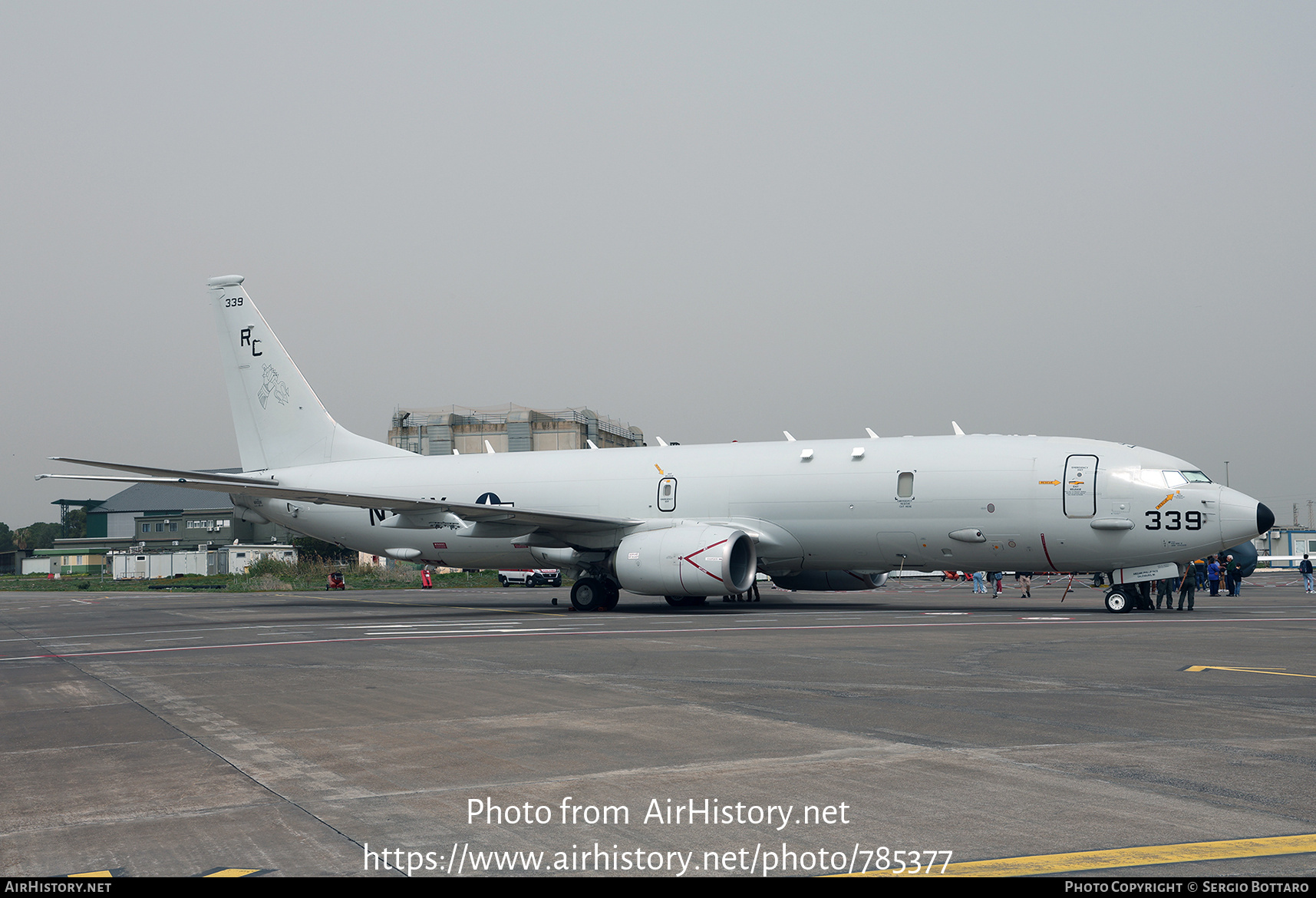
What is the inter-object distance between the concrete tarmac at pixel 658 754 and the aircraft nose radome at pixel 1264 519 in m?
5.58

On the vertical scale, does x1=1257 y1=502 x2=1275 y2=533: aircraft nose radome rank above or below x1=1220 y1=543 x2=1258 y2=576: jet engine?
above

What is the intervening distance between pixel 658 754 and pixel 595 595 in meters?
19.9

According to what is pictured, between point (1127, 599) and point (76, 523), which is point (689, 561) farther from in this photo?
point (76, 523)

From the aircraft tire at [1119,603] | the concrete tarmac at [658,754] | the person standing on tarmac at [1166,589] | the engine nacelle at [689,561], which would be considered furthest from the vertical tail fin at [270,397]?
the person standing on tarmac at [1166,589]

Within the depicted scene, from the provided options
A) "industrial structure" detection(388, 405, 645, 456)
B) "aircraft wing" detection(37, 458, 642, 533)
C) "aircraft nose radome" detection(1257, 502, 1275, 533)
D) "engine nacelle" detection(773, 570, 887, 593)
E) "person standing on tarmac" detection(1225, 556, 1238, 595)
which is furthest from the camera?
"industrial structure" detection(388, 405, 645, 456)

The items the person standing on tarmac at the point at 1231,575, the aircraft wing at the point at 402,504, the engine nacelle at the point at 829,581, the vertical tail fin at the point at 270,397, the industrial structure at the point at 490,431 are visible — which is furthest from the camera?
the industrial structure at the point at 490,431

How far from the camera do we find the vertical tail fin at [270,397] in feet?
108

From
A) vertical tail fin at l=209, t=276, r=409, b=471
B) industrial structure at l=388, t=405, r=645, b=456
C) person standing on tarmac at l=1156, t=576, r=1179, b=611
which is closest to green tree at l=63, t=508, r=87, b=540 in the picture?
industrial structure at l=388, t=405, r=645, b=456

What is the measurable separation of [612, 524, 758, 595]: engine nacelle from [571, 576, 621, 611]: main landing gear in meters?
1.76

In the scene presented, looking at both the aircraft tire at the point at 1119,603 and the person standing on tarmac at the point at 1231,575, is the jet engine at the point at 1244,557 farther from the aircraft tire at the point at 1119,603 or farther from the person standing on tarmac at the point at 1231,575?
the aircraft tire at the point at 1119,603

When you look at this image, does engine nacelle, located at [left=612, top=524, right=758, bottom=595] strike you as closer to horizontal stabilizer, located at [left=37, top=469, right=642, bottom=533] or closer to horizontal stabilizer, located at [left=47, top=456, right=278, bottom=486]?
horizontal stabilizer, located at [left=37, top=469, right=642, bottom=533]

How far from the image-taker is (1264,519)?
2167cm

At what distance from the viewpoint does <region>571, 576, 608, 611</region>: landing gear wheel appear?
2702 centimetres

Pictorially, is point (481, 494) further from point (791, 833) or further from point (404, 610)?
point (791, 833)
